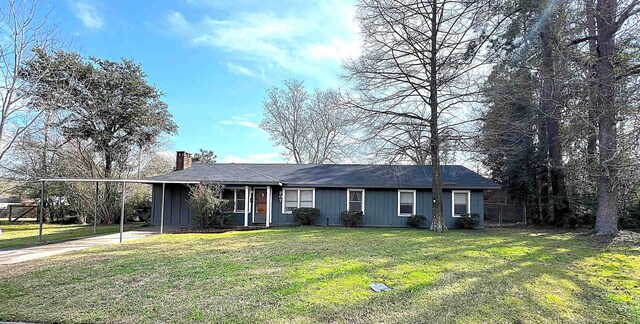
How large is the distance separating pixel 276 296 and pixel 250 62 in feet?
49.6

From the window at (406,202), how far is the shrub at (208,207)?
803cm

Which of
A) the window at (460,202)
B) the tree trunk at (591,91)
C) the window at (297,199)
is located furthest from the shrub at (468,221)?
the window at (297,199)

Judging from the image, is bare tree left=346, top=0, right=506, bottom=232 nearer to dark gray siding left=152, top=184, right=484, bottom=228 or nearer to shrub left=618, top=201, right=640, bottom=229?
dark gray siding left=152, top=184, right=484, bottom=228

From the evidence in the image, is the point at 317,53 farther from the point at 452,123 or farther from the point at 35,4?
the point at 35,4

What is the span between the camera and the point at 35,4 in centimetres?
1266

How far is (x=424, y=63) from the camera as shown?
46.9ft

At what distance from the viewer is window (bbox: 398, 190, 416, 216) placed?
662 inches

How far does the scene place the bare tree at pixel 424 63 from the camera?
1409 centimetres

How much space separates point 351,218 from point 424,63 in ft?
24.6

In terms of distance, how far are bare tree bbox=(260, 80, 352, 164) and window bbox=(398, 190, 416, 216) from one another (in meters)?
14.0

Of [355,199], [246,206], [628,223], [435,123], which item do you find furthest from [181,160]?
[628,223]

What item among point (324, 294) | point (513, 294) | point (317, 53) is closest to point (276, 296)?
point (324, 294)

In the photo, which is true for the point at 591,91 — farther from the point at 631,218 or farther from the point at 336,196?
the point at 336,196

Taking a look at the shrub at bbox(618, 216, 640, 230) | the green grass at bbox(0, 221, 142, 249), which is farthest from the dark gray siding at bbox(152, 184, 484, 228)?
the shrub at bbox(618, 216, 640, 230)
